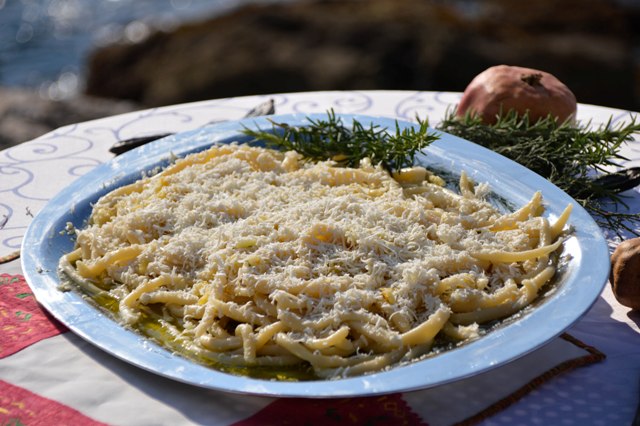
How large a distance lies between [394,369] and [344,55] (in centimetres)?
630

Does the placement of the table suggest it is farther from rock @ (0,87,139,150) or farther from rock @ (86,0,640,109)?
rock @ (86,0,640,109)

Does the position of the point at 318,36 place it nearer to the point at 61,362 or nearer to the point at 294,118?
the point at 294,118

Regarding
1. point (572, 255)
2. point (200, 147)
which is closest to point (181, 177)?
point (200, 147)

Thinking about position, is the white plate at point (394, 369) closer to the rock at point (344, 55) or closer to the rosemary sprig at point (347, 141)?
the rosemary sprig at point (347, 141)

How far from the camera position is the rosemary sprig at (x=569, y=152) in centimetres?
248

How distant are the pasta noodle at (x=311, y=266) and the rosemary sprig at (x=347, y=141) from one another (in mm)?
192

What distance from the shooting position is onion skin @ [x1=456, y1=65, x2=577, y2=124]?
2.87 meters

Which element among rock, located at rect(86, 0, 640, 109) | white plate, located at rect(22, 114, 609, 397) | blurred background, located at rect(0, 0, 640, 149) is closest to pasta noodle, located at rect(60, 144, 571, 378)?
white plate, located at rect(22, 114, 609, 397)

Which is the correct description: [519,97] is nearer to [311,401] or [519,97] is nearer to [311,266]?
[311,266]

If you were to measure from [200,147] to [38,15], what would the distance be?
1059cm

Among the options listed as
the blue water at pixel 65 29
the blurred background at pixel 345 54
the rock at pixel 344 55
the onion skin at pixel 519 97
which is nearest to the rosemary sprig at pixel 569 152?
the onion skin at pixel 519 97

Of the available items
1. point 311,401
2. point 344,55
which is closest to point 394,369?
point 311,401

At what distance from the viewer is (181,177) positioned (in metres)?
2.46

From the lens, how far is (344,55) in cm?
766
